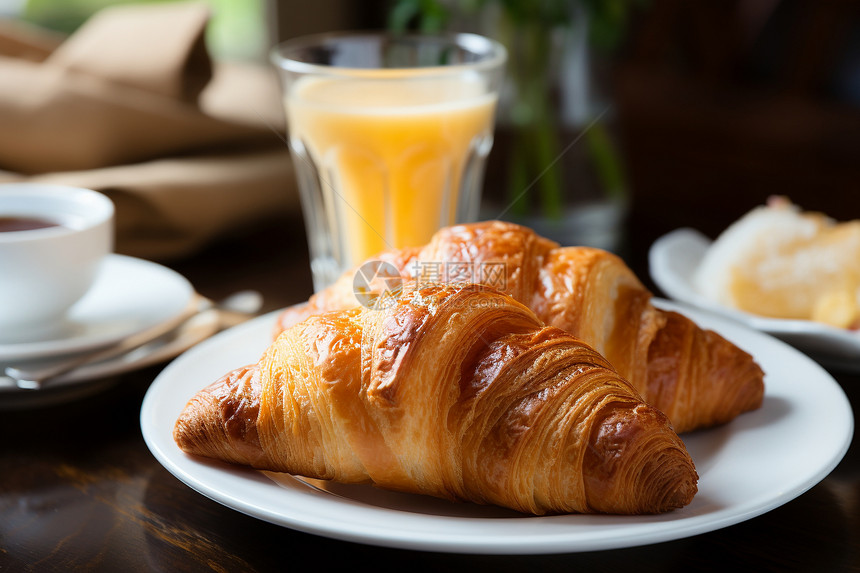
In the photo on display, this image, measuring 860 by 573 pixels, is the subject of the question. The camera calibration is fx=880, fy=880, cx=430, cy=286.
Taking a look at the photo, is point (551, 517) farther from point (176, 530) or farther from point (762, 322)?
point (762, 322)

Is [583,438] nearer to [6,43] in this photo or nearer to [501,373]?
[501,373]

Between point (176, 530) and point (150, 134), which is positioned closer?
point (176, 530)

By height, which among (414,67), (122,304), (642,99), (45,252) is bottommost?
(642,99)

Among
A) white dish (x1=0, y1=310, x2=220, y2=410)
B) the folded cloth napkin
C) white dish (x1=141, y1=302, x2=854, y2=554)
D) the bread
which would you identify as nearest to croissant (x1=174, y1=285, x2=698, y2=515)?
white dish (x1=141, y1=302, x2=854, y2=554)


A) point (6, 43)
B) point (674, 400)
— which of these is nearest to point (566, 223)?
point (674, 400)

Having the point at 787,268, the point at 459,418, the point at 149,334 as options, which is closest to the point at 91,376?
the point at 149,334

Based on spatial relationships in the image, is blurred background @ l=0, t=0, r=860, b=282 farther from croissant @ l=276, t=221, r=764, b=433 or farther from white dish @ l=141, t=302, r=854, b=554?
white dish @ l=141, t=302, r=854, b=554
